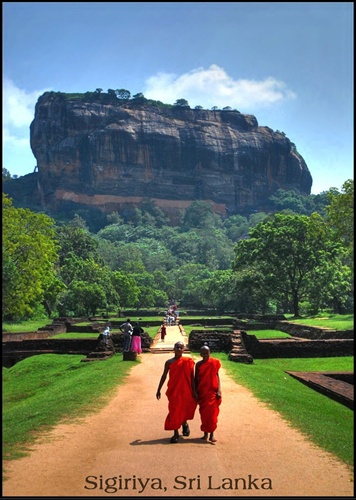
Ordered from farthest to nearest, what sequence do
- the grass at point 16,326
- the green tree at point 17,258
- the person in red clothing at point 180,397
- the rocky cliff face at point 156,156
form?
1. the rocky cliff face at point 156,156
2. the grass at point 16,326
3. the person in red clothing at point 180,397
4. the green tree at point 17,258

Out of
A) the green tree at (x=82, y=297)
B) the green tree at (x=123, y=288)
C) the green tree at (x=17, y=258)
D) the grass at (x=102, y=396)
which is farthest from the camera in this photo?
the green tree at (x=123, y=288)

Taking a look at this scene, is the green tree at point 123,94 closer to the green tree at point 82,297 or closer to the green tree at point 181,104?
the green tree at point 181,104

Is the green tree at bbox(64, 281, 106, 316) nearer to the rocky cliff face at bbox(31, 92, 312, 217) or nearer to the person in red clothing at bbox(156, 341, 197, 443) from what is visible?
the person in red clothing at bbox(156, 341, 197, 443)

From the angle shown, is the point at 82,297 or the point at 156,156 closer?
the point at 82,297

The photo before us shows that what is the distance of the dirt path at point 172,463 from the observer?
195 inches

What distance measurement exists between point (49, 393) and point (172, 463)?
651 centimetres

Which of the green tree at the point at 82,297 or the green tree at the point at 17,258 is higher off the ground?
the green tree at the point at 17,258

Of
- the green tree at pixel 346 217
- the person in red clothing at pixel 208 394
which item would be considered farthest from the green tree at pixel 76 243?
the green tree at pixel 346 217

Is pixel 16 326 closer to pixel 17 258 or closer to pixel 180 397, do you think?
pixel 180 397

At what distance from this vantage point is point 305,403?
389 inches

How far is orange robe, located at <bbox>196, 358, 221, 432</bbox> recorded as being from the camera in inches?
273

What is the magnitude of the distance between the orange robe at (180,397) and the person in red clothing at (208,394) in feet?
0.40

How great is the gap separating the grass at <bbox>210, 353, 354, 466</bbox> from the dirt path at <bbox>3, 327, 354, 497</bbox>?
274 millimetres

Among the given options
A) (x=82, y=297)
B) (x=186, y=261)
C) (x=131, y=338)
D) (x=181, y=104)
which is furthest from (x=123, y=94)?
(x=131, y=338)
